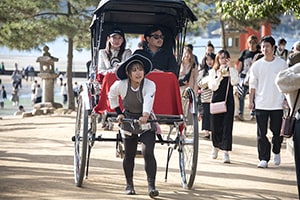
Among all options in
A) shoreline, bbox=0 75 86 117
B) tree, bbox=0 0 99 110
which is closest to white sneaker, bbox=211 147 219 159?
tree, bbox=0 0 99 110

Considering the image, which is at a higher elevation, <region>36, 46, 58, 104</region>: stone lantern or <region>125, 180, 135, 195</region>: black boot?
<region>36, 46, 58, 104</region>: stone lantern

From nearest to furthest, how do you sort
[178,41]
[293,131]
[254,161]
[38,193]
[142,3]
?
[293,131] < [38,193] < [142,3] < [178,41] < [254,161]

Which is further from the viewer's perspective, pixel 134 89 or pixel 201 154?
pixel 201 154

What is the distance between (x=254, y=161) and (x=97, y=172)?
2777 millimetres

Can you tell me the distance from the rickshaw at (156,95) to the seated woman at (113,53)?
0.18 meters

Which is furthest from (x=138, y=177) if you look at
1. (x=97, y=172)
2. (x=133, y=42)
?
(x=133, y=42)

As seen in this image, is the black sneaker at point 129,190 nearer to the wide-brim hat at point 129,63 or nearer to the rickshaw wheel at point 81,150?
the rickshaw wheel at point 81,150

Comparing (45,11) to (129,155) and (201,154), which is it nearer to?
(201,154)

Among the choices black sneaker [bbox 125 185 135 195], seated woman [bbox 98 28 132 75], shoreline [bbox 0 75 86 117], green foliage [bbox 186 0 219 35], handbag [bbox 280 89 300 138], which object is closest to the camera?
handbag [bbox 280 89 300 138]

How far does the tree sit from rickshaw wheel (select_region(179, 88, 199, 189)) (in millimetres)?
11170

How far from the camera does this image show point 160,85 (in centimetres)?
734

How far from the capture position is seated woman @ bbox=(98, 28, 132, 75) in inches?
322

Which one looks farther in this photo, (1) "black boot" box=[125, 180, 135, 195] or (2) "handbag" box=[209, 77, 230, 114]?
(2) "handbag" box=[209, 77, 230, 114]

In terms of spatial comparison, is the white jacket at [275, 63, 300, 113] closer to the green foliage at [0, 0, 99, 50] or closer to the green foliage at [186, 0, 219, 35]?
the green foliage at [0, 0, 99, 50]
